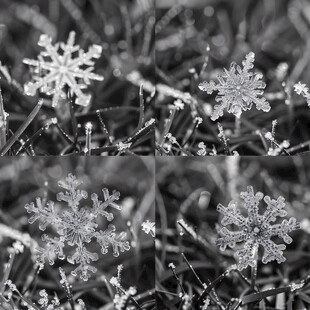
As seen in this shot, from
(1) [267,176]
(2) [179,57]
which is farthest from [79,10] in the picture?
(1) [267,176]

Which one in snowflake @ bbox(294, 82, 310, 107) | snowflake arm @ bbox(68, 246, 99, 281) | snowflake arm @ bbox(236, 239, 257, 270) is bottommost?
snowflake arm @ bbox(68, 246, 99, 281)

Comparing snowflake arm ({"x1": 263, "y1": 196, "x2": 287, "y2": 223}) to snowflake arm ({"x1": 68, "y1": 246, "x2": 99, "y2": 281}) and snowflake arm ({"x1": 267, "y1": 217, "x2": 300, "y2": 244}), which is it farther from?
snowflake arm ({"x1": 68, "y1": 246, "x2": 99, "y2": 281})

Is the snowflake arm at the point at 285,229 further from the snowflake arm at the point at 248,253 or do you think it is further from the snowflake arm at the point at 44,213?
the snowflake arm at the point at 44,213

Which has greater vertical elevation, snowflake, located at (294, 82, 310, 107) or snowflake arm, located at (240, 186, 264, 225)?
snowflake, located at (294, 82, 310, 107)

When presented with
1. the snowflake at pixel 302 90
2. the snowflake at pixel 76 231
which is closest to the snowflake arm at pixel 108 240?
the snowflake at pixel 76 231

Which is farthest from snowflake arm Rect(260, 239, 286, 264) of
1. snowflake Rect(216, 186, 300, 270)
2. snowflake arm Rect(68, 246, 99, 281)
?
snowflake arm Rect(68, 246, 99, 281)

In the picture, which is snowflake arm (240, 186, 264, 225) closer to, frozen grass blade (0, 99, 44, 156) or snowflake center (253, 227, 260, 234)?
snowflake center (253, 227, 260, 234)

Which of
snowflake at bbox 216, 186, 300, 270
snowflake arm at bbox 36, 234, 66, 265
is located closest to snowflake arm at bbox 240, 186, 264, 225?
snowflake at bbox 216, 186, 300, 270

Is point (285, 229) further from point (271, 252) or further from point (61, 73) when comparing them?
point (61, 73)
